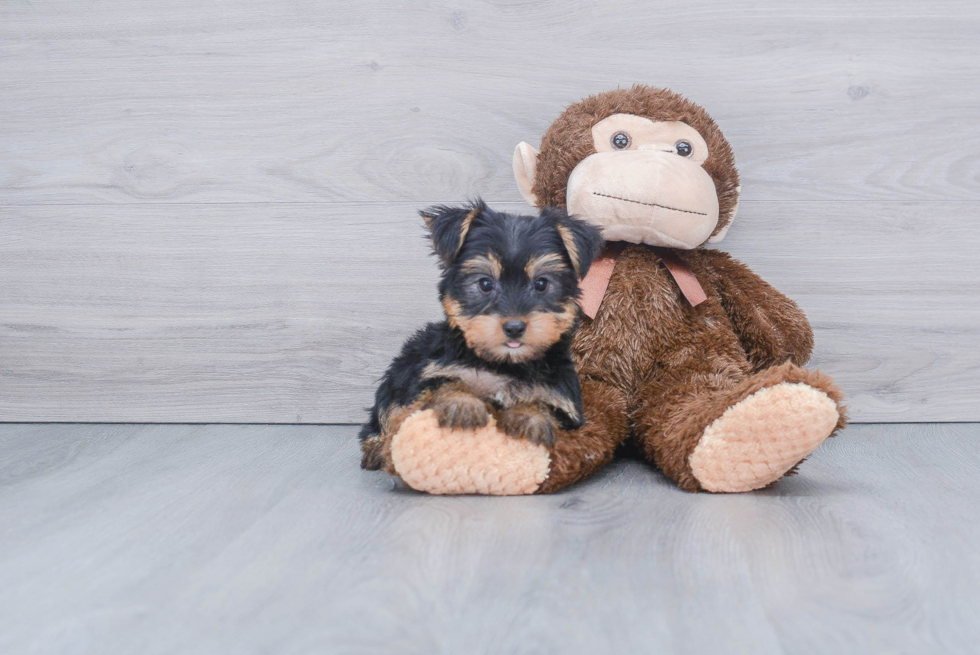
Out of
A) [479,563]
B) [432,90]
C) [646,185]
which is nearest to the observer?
[479,563]

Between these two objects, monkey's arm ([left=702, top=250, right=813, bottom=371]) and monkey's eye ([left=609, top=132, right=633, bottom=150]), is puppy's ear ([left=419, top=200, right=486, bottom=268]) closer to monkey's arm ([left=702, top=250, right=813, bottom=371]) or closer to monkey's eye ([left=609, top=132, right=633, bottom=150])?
monkey's eye ([left=609, top=132, right=633, bottom=150])

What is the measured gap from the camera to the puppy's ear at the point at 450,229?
1418 millimetres

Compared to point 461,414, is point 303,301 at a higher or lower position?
lower

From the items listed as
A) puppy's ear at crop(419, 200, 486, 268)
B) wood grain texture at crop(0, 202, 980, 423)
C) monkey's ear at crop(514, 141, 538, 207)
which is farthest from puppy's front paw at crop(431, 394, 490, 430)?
wood grain texture at crop(0, 202, 980, 423)

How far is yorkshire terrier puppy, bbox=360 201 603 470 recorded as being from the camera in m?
1.38

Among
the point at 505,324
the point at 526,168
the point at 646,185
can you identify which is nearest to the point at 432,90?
the point at 526,168

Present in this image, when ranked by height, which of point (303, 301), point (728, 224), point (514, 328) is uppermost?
point (728, 224)

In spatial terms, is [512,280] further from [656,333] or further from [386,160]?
[386,160]

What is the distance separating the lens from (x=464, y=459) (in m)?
1.40

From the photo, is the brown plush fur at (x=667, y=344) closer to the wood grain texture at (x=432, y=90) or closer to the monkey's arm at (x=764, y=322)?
the monkey's arm at (x=764, y=322)

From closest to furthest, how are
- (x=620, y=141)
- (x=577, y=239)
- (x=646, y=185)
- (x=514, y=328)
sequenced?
(x=514, y=328)
(x=577, y=239)
(x=646, y=185)
(x=620, y=141)

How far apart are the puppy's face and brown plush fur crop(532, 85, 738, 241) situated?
1.16ft

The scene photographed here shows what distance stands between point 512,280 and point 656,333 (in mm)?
496

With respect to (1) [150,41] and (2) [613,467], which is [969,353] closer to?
(2) [613,467]
